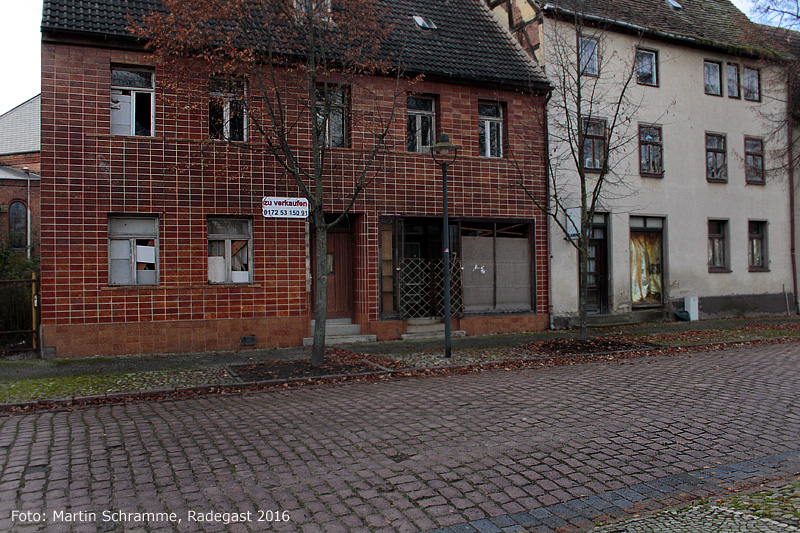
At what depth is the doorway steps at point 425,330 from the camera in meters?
15.0

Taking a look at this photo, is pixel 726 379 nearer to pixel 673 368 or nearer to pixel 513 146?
pixel 673 368

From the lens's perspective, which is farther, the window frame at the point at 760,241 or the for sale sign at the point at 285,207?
the window frame at the point at 760,241

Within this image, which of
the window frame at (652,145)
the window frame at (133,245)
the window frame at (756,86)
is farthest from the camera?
the window frame at (756,86)

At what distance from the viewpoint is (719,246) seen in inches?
829

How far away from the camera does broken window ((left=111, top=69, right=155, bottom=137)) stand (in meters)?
12.8

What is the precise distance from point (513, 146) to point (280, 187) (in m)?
6.57

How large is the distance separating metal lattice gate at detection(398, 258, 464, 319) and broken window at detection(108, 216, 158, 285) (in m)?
5.70

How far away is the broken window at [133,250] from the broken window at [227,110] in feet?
7.99

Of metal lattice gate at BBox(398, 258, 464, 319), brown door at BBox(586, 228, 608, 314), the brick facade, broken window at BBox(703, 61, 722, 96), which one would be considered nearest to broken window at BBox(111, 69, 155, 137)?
the brick facade

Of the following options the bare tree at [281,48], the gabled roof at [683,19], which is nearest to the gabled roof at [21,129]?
the bare tree at [281,48]

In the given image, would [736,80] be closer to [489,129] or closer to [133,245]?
[489,129]

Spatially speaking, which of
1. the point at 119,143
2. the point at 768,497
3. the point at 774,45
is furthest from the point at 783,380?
the point at 774,45

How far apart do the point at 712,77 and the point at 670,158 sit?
3.80 m

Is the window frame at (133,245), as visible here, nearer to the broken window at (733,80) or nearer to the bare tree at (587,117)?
the bare tree at (587,117)
